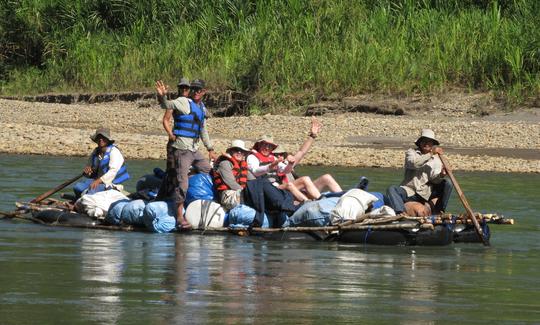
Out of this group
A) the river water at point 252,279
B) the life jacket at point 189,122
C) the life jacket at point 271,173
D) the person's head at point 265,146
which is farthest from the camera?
the person's head at point 265,146

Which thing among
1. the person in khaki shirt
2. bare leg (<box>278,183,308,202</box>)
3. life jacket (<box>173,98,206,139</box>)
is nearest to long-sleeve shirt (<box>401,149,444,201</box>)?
the person in khaki shirt

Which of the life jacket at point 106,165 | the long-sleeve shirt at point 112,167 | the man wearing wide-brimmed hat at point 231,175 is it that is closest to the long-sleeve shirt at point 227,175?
the man wearing wide-brimmed hat at point 231,175

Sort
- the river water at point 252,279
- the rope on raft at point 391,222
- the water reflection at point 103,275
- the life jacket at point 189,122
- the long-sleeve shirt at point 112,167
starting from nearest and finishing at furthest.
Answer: the water reflection at point 103,275 → the river water at point 252,279 → the rope on raft at point 391,222 → the life jacket at point 189,122 → the long-sleeve shirt at point 112,167

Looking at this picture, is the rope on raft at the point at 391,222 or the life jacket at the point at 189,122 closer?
the rope on raft at the point at 391,222

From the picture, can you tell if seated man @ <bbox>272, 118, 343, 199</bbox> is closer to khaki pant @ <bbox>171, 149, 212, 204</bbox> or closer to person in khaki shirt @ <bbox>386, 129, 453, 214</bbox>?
person in khaki shirt @ <bbox>386, 129, 453, 214</bbox>

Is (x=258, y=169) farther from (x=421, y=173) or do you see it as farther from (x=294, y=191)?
(x=421, y=173)

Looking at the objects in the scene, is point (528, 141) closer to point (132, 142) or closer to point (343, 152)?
point (343, 152)

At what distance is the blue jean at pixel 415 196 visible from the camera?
15.7 meters

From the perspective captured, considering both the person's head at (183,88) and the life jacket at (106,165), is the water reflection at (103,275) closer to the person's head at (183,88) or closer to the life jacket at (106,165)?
the life jacket at (106,165)

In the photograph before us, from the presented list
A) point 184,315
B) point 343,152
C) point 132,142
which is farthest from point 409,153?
point 132,142

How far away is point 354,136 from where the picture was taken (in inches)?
1179

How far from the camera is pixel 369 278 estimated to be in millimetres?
Answer: 12695

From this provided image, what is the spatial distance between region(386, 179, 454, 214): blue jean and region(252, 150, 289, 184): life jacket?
1289mm

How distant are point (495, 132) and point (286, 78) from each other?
256 inches
